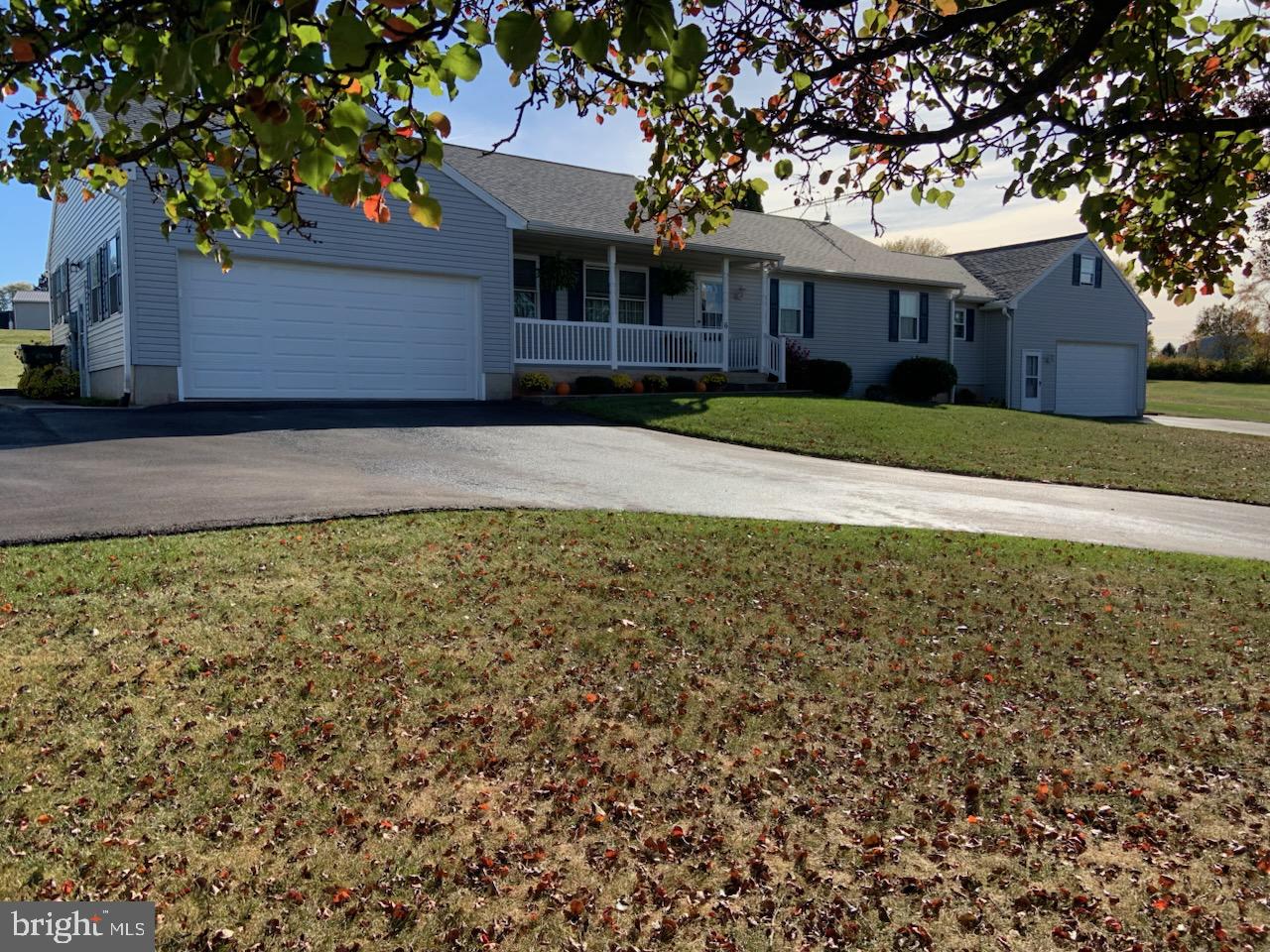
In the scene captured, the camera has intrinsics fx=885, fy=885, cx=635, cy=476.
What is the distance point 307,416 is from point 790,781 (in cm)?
1178

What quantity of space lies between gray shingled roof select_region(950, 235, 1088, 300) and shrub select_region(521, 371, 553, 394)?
1729 cm

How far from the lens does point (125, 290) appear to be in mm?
14203

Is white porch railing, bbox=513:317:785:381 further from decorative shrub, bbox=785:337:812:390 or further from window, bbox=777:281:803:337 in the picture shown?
window, bbox=777:281:803:337

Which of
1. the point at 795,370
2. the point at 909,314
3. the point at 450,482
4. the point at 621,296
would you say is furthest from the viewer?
the point at 909,314

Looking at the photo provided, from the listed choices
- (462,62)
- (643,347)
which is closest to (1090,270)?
(643,347)

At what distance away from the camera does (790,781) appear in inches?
157

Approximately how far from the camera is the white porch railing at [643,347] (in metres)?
18.5

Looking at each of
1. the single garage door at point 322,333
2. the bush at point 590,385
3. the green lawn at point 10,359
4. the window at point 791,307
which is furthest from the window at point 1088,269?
the green lawn at point 10,359

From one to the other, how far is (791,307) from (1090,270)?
43.1 ft

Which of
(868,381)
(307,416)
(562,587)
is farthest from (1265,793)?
(868,381)

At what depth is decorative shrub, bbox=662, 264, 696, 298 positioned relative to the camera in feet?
67.9

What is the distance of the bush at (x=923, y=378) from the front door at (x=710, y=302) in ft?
20.7

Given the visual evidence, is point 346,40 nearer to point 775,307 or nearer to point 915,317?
point 775,307

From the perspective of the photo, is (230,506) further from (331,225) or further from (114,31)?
(331,225)
